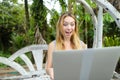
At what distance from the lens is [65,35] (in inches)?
71.7

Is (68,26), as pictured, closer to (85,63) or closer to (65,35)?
(65,35)

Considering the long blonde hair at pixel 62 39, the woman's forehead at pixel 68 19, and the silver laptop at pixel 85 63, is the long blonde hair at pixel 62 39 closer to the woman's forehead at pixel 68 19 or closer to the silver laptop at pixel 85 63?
Answer: the woman's forehead at pixel 68 19

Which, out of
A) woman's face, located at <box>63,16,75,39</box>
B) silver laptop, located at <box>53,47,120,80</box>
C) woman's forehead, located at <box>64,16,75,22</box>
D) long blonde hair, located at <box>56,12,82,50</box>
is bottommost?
silver laptop, located at <box>53,47,120,80</box>

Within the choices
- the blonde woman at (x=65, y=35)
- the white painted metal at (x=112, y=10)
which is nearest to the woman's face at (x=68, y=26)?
the blonde woman at (x=65, y=35)

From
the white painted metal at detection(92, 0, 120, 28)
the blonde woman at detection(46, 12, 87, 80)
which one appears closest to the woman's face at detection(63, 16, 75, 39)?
the blonde woman at detection(46, 12, 87, 80)

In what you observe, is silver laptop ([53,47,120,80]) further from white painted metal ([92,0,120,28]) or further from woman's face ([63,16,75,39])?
white painted metal ([92,0,120,28])

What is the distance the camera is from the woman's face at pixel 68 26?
1.76 m

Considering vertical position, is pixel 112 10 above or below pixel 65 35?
above

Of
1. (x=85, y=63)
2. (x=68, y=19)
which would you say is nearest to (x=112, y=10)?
(x=68, y=19)

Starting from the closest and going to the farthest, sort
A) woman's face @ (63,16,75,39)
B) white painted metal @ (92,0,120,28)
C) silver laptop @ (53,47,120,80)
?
silver laptop @ (53,47,120,80), woman's face @ (63,16,75,39), white painted metal @ (92,0,120,28)

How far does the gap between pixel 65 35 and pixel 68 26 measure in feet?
0.27

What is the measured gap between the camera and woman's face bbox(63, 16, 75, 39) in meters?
1.76

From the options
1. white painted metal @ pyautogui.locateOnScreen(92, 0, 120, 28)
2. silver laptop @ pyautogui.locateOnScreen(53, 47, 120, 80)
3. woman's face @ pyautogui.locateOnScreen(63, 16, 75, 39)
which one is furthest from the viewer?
white painted metal @ pyautogui.locateOnScreen(92, 0, 120, 28)

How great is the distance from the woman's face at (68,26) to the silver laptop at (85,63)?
0.40m
